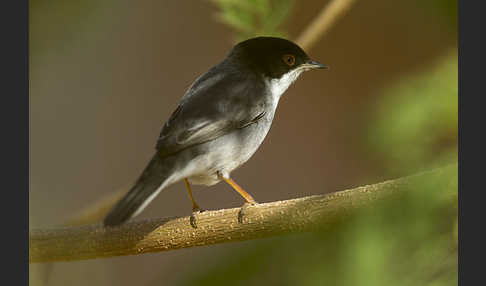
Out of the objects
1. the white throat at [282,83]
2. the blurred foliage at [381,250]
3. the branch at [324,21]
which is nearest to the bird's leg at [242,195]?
the blurred foliage at [381,250]

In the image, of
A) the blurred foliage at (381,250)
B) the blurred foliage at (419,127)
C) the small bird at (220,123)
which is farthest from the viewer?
the small bird at (220,123)

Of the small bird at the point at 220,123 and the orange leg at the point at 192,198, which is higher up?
the small bird at the point at 220,123

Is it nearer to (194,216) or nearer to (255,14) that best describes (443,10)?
(255,14)

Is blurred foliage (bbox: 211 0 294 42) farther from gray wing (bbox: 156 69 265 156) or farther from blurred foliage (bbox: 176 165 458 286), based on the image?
blurred foliage (bbox: 176 165 458 286)

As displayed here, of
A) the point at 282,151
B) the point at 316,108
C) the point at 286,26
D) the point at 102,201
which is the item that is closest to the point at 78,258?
the point at 102,201

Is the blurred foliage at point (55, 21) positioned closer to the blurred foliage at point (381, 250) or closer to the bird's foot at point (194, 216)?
the bird's foot at point (194, 216)

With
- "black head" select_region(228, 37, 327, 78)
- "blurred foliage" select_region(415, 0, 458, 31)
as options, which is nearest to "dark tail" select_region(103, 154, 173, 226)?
"black head" select_region(228, 37, 327, 78)

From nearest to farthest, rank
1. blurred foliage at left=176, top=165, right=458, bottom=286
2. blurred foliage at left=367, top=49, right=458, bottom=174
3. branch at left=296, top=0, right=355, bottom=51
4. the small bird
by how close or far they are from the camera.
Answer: blurred foliage at left=176, top=165, right=458, bottom=286 < blurred foliage at left=367, top=49, right=458, bottom=174 < the small bird < branch at left=296, top=0, right=355, bottom=51
